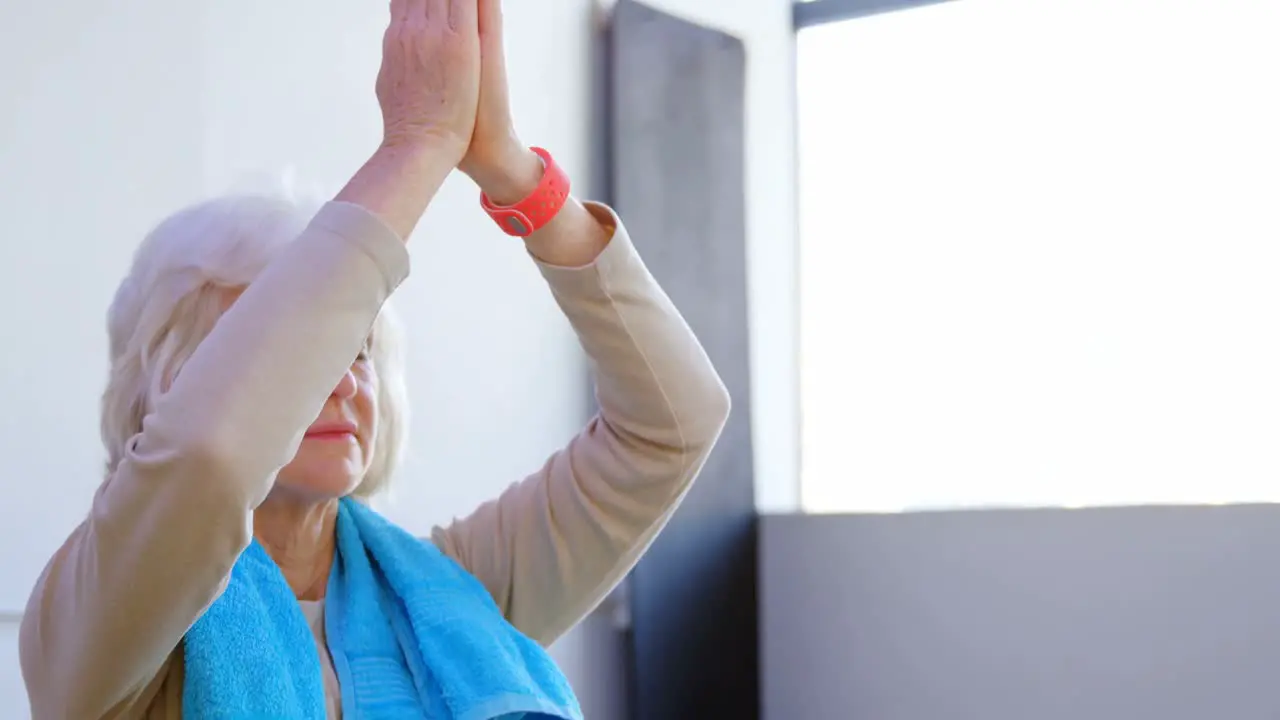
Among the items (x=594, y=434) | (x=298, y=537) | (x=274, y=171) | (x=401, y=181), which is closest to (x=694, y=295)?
(x=274, y=171)

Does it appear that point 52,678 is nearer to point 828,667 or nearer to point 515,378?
point 515,378

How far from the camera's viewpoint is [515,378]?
3.25m

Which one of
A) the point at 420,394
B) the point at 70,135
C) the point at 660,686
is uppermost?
the point at 70,135

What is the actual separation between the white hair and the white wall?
6.8 inches

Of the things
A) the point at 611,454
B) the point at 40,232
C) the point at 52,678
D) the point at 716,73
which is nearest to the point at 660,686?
the point at 716,73

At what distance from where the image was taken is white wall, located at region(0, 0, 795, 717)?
7.02 feet

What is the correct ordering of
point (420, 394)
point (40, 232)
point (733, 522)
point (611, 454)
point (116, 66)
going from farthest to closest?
point (733, 522), point (420, 394), point (116, 66), point (40, 232), point (611, 454)

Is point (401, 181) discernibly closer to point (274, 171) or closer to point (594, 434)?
point (594, 434)

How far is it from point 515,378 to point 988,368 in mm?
1235

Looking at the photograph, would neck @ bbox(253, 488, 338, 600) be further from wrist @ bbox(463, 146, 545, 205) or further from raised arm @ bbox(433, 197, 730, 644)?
wrist @ bbox(463, 146, 545, 205)

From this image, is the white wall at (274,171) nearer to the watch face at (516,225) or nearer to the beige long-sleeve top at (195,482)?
the watch face at (516,225)

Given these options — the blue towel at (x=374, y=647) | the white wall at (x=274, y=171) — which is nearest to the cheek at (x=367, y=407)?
the blue towel at (x=374, y=647)

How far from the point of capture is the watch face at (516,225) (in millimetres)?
1221

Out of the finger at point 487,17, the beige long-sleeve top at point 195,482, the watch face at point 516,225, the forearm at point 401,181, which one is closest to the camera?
the beige long-sleeve top at point 195,482
